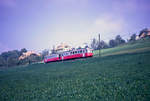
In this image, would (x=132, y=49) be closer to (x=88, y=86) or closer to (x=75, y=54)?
(x=75, y=54)

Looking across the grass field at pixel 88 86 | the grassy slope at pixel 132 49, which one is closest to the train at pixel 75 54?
the grassy slope at pixel 132 49

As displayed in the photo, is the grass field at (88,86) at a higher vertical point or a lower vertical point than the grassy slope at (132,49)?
lower

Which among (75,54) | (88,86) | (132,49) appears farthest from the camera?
(132,49)

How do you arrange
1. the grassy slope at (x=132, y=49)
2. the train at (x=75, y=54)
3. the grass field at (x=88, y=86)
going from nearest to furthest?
the grass field at (x=88, y=86) → the grassy slope at (x=132, y=49) → the train at (x=75, y=54)

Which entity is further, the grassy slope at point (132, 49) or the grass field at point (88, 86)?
the grassy slope at point (132, 49)

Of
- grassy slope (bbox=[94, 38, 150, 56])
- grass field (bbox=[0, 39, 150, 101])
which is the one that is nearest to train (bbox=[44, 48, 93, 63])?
grassy slope (bbox=[94, 38, 150, 56])

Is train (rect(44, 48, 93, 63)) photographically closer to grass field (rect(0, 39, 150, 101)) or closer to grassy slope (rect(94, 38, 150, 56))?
grassy slope (rect(94, 38, 150, 56))

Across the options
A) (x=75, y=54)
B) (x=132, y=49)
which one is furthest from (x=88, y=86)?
(x=132, y=49)

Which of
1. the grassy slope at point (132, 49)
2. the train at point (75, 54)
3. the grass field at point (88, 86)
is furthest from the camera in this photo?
the train at point (75, 54)

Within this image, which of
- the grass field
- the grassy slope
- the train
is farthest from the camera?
the train

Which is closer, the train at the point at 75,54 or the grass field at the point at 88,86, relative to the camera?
the grass field at the point at 88,86

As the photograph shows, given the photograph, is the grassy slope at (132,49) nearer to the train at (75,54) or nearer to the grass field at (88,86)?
the train at (75,54)

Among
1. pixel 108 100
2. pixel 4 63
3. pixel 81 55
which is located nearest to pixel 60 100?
pixel 108 100

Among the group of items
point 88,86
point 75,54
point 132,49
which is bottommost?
point 88,86
